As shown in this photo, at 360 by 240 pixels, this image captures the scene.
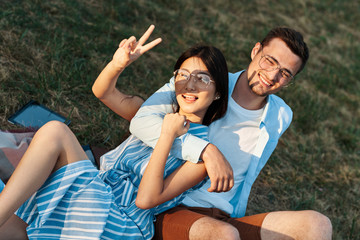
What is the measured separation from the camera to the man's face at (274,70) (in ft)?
8.34

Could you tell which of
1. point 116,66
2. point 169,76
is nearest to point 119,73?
point 116,66

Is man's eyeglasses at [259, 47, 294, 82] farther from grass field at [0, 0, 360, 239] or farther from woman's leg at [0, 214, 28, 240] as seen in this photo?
woman's leg at [0, 214, 28, 240]

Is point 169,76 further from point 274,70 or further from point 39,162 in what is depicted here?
point 39,162

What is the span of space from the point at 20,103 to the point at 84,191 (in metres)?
1.49

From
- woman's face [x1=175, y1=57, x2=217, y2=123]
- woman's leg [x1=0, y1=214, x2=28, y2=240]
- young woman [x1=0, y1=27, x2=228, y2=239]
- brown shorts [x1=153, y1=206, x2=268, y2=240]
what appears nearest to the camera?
young woman [x1=0, y1=27, x2=228, y2=239]

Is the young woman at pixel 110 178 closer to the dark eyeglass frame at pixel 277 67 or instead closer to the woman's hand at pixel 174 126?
the woman's hand at pixel 174 126

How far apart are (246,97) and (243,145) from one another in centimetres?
32

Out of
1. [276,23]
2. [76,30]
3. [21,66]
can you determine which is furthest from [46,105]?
[276,23]

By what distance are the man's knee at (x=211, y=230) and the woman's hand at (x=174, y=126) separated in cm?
49

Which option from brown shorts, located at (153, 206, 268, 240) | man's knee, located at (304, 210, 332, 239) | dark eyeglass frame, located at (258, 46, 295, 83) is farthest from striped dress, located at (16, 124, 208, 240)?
dark eyeglass frame, located at (258, 46, 295, 83)

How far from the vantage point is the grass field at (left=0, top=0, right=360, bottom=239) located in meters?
3.43

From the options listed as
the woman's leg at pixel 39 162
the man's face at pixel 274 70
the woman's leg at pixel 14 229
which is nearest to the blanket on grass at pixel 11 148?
the woman's leg at pixel 14 229

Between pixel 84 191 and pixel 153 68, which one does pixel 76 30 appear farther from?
pixel 84 191

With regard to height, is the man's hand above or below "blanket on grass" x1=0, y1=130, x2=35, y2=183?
above
